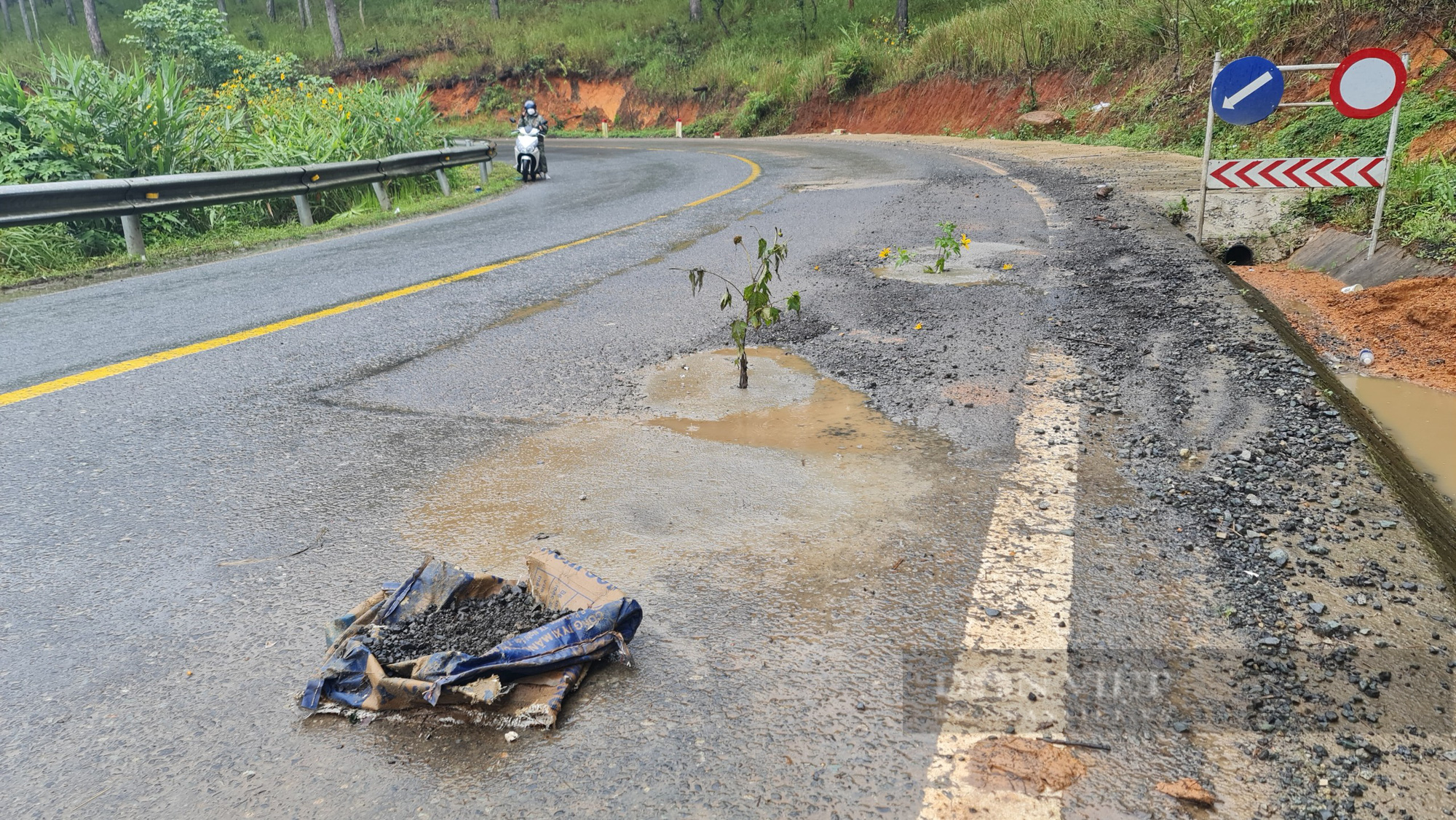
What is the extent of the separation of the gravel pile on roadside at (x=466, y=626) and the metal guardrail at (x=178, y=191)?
8.29 m

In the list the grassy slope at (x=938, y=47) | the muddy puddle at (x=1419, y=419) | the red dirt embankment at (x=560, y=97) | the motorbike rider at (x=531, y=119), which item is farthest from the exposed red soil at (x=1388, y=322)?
the red dirt embankment at (x=560, y=97)

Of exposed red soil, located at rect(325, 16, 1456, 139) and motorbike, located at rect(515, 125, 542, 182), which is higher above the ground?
exposed red soil, located at rect(325, 16, 1456, 139)

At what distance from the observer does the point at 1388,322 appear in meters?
5.93

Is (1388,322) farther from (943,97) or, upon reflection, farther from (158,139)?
(943,97)

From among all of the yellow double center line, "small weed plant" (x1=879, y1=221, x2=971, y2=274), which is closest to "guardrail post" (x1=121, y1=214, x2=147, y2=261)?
the yellow double center line

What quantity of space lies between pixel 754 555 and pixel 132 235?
29.4ft

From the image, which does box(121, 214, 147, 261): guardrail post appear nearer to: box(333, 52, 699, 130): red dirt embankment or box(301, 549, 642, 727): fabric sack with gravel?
box(301, 549, 642, 727): fabric sack with gravel

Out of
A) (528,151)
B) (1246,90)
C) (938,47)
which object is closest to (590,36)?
(938,47)

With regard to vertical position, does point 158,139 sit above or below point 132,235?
above

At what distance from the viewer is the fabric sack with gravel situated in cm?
224

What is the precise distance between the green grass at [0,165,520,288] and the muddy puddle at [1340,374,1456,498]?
933 cm

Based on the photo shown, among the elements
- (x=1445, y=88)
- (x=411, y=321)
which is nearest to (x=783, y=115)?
(x=1445, y=88)

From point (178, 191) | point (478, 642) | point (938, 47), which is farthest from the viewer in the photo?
point (938, 47)

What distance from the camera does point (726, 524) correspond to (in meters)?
3.12
